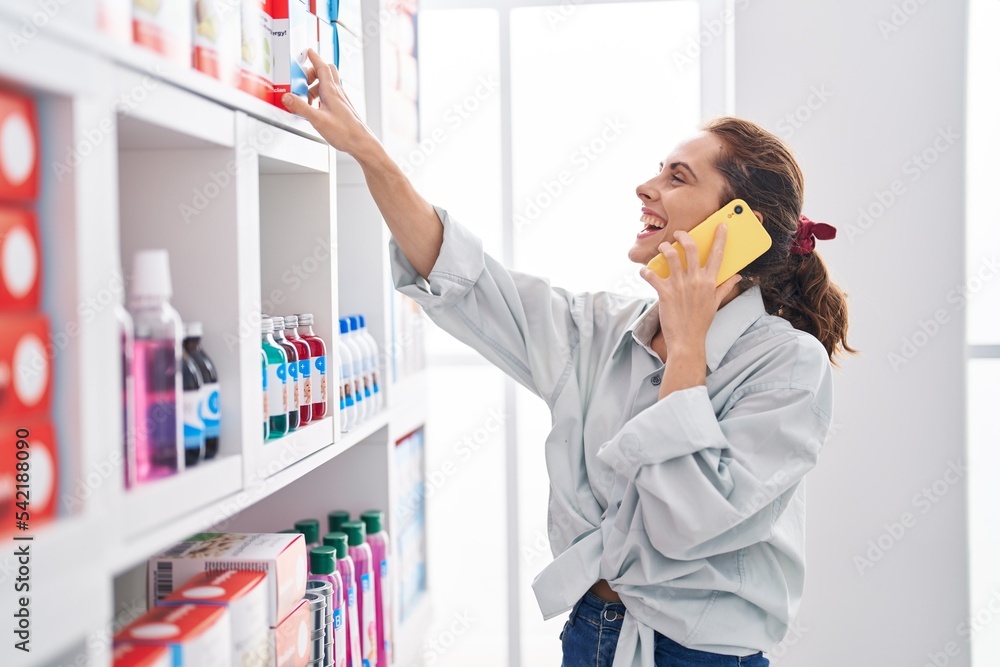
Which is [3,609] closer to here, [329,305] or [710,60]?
[329,305]

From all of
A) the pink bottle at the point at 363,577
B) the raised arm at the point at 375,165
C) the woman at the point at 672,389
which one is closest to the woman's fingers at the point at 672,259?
the woman at the point at 672,389

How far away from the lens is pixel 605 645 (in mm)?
1514

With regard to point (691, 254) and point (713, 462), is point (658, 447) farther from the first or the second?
point (691, 254)

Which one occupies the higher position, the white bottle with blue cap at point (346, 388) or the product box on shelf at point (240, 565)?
the white bottle with blue cap at point (346, 388)

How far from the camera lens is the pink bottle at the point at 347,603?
5.32ft

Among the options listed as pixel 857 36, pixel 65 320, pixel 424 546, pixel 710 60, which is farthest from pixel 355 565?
pixel 857 36

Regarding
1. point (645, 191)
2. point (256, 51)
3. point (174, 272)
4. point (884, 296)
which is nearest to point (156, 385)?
point (174, 272)

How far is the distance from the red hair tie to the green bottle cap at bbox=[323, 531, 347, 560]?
1.06m

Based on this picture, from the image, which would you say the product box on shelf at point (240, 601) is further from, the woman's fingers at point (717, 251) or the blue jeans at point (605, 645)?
the woman's fingers at point (717, 251)

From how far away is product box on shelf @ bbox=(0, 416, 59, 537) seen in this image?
68 cm

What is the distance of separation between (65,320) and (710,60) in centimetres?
209

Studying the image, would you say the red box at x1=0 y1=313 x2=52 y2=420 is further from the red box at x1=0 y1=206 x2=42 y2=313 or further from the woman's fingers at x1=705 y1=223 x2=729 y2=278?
the woman's fingers at x1=705 y1=223 x2=729 y2=278

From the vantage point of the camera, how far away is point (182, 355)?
1004mm

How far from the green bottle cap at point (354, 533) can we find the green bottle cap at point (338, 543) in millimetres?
80
